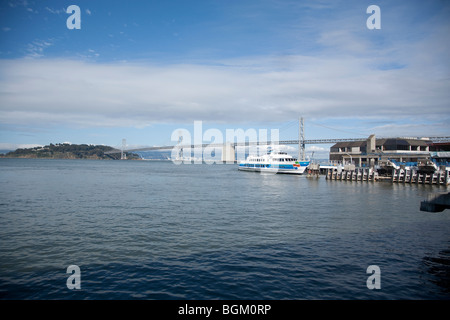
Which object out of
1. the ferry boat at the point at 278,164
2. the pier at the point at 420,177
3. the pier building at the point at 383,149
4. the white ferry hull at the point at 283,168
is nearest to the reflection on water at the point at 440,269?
the pier at the point at 420,177

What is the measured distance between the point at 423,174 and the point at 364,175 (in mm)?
10048

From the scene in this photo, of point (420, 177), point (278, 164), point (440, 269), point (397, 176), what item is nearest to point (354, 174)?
point (397, 176)

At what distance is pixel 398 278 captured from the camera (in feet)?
39.4

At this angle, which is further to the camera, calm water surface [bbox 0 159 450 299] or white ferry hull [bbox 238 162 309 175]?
white ferry hull [bbox 238 162 309 175]

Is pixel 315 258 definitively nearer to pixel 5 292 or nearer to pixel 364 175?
pixel 5 292

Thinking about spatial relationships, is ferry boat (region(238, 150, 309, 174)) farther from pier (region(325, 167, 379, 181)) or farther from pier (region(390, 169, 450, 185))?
pier (region(390, 169, 450, 185))

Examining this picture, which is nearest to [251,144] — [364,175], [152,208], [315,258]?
[364,175]

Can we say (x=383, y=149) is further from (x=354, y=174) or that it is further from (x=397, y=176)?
(x=397, y=176)

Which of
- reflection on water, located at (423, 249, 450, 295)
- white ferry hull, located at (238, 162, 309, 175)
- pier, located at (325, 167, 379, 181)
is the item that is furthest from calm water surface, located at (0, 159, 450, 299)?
white ferry hull, located at (238, 162, 309, 175)

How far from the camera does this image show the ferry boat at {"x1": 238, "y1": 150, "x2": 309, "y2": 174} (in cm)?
8069

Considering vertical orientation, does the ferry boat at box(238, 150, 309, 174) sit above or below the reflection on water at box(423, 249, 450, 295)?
above

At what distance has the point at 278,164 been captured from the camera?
280 ft

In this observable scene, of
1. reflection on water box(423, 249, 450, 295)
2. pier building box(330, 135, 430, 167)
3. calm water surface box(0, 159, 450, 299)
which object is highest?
pier building box(330, 135, 430, 167)

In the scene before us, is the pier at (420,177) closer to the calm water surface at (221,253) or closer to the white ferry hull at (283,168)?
the white ferry hull at (283,168)
